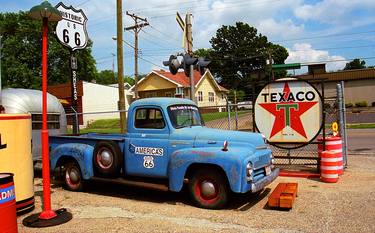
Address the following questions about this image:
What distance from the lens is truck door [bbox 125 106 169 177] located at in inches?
327

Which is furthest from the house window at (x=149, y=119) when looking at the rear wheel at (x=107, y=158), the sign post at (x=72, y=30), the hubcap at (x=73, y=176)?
the sign post at (x=72, y=30)

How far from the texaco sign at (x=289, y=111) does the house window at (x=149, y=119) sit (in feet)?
12.7

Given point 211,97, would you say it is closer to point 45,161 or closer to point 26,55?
point 26,55

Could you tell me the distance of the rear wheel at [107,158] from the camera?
8.68 meters

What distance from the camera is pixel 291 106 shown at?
11.1 m

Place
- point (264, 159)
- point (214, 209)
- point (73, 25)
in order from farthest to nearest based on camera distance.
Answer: point (73, 25), point (264, 159), point (214, 209)

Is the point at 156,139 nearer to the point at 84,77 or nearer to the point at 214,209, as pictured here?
the point at 214,209

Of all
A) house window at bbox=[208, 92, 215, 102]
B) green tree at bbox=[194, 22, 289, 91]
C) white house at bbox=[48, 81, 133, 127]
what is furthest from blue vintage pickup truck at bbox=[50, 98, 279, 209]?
green tree at bbox=[194, 22, 289, 91]

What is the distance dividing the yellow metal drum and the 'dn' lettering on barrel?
151 cm

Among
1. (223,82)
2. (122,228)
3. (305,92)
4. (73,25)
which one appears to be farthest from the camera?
(223,82)

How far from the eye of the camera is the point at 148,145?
8.47 metres

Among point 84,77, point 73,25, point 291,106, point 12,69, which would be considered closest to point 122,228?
point 291,106

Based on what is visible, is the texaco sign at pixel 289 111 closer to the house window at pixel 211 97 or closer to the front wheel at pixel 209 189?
the front wheel at pixel 209 189

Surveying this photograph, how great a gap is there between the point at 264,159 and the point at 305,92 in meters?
3.52
